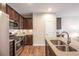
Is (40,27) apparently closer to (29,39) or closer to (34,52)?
(29,39)

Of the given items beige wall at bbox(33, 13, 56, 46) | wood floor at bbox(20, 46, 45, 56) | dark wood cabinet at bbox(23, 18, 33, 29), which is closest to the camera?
wood floor at bbox(20, 46, 45, 56)

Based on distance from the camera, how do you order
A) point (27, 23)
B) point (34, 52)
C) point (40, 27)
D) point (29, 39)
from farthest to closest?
1. point (27, 23)
2. point (29, 39)
3. point (40, 27)
4. point (34, 52)

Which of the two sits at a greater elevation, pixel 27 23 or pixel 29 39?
pixel 27 23

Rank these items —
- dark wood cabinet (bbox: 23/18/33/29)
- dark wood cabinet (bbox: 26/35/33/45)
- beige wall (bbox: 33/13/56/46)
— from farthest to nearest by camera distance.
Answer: dark wood cabinet (bbox: 23/18/33/29), dark wood cabinet (bbox: 26/35/33/45), beige wall (bbox: 33/13/56/46)

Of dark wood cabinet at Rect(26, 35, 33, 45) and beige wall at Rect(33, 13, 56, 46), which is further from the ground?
beige wall at Rect(33, 13, 56, 46)

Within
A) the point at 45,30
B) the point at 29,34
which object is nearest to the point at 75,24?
the point at 45,30

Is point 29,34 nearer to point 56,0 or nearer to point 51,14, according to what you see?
point 51,14

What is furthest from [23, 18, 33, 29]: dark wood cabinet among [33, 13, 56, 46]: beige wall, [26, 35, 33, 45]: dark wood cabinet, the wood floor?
the wood floor

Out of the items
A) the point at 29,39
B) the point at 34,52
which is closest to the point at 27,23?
the point at 29,39

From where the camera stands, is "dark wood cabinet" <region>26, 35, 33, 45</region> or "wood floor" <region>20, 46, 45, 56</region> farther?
"dark wood cabinet" <region>26, 35, 33, 45</region>

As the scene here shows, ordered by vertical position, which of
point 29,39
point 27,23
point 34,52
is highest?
point 27,23

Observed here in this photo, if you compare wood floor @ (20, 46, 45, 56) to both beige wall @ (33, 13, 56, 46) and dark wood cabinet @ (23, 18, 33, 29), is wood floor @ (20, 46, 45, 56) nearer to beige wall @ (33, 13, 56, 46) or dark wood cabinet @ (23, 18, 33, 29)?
beige wall @ (33, 13, 56, 46)

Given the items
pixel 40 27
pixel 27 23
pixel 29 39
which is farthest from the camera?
pixel 27 23

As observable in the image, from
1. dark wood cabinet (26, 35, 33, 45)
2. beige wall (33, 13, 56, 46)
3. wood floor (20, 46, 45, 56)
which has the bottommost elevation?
wood floor (20, 46, 45, 56)
